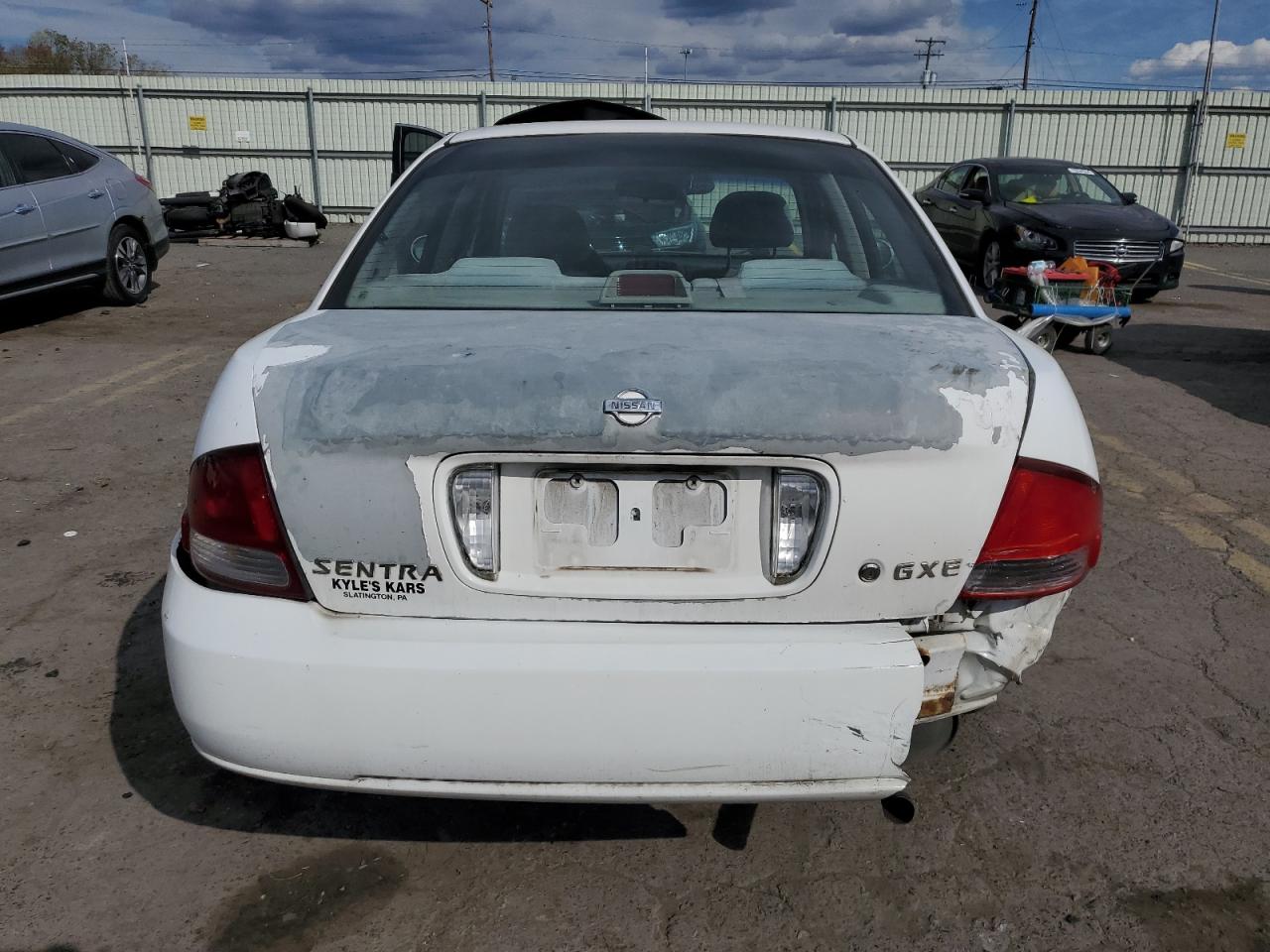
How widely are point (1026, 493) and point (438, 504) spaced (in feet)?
3.41

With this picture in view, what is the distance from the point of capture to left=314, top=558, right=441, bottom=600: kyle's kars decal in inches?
70.1

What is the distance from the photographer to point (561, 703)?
1.72 m

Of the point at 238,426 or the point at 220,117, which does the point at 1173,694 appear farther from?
the point at 220,117

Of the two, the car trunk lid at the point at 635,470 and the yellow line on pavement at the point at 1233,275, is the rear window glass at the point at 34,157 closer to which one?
the car trunk lid at the point at 635,470

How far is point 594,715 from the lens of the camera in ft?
5.64

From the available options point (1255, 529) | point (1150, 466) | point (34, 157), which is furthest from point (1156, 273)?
point (34, 157)

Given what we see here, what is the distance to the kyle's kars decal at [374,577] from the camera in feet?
5.84

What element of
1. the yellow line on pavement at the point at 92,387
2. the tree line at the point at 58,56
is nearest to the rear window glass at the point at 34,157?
the yellow line on pavement at the point at 92,387

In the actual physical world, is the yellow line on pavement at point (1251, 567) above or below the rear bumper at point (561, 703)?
below

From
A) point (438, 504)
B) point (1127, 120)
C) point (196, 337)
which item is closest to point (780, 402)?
point (438, 504)

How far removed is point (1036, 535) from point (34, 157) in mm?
9126

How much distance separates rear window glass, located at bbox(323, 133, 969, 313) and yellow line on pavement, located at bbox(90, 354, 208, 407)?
4.39m

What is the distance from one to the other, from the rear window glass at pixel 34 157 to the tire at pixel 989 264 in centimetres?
924

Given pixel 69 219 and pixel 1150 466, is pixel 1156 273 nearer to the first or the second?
pixel 1150 466
